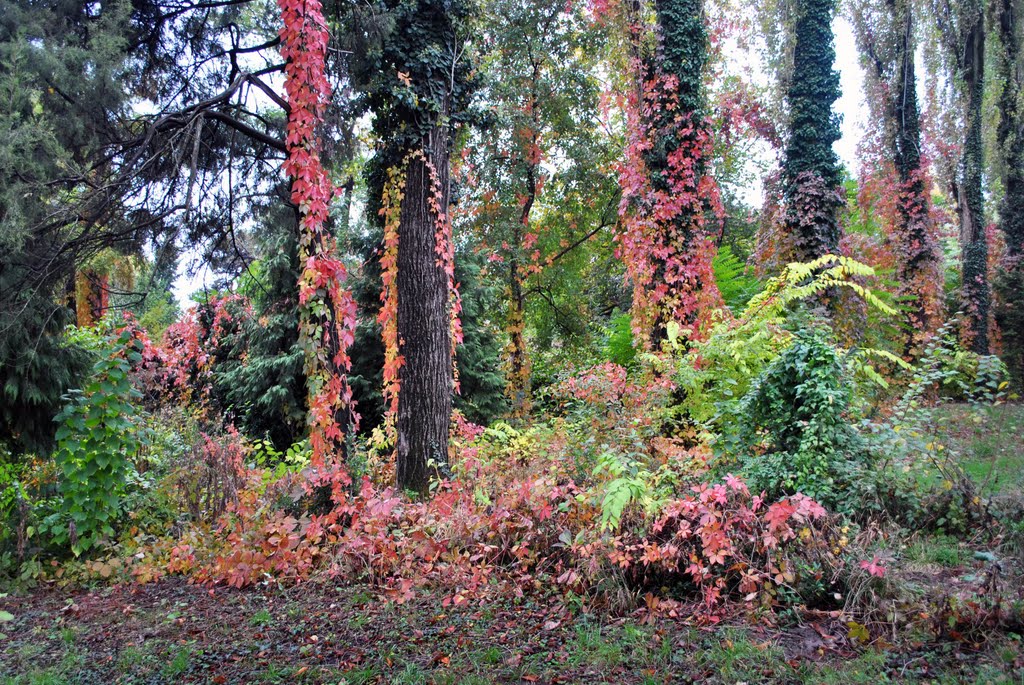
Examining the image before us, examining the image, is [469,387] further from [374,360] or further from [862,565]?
[862,565]

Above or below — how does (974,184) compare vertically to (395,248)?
above

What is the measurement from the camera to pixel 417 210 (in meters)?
6.62

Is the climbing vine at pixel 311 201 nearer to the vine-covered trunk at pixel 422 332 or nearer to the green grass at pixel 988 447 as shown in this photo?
the vine-covered trunk at pixel 422 332

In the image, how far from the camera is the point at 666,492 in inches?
174

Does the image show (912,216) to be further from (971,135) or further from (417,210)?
(417,210)

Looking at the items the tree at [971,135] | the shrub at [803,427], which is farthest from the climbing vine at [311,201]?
the tree at [971,135]

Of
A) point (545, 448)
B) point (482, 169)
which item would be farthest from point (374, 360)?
point (545, 448)

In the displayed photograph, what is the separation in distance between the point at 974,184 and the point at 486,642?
16813mm

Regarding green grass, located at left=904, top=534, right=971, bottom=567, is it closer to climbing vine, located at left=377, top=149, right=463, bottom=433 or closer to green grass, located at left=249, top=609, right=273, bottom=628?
green grass, located at left=249, top=609, right=273, bottom=628

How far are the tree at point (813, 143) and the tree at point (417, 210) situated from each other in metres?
6.01

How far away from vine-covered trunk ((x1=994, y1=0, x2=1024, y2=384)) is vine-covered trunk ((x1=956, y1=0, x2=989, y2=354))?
0.90 meters

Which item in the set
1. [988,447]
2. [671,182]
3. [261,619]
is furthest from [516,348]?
[261,619]

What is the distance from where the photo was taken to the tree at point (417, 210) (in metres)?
6.45

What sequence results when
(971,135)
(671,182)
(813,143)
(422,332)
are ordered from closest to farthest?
1. (422,332)
2. (671,182)
3. (813,143)
4. (971,135)
